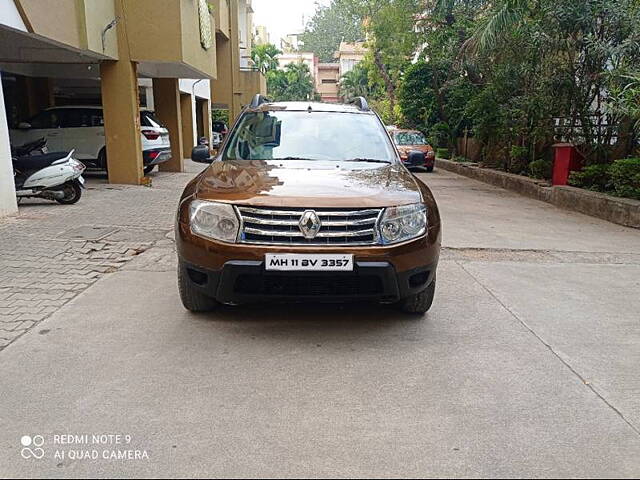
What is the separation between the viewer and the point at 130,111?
1177cm

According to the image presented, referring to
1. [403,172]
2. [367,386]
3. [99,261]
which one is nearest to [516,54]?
[403,172]

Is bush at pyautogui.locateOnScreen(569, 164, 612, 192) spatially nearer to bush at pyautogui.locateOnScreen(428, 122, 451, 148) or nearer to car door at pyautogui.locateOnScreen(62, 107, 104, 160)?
car door at pyautogui.locateOnScreen(62, 107, 104, 160)

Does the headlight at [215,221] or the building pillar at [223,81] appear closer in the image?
the headlight at [215,221]

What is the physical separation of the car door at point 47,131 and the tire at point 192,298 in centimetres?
1054

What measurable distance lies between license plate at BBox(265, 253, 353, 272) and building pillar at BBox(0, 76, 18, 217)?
20.5ft

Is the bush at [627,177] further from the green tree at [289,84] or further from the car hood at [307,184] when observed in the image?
the green tree at [289,84]

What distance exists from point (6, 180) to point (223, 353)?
20.4 ft

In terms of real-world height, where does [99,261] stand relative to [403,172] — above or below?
below

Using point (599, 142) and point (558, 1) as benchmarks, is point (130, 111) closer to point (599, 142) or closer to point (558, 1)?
point (558, 1)

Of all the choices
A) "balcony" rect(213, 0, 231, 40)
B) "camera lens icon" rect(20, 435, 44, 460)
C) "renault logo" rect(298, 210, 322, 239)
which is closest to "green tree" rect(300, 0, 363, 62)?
"balcony" rect(213, 0, 231, 40)

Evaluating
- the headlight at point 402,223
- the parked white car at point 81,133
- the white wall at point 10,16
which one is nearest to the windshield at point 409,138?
the parked white car at point 81,133

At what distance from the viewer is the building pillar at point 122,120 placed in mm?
11586

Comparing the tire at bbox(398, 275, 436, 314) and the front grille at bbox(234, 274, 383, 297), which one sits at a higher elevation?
the front grille at bbox(234, 274, 383, 297)

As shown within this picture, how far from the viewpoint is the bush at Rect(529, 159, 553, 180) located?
1311cm
